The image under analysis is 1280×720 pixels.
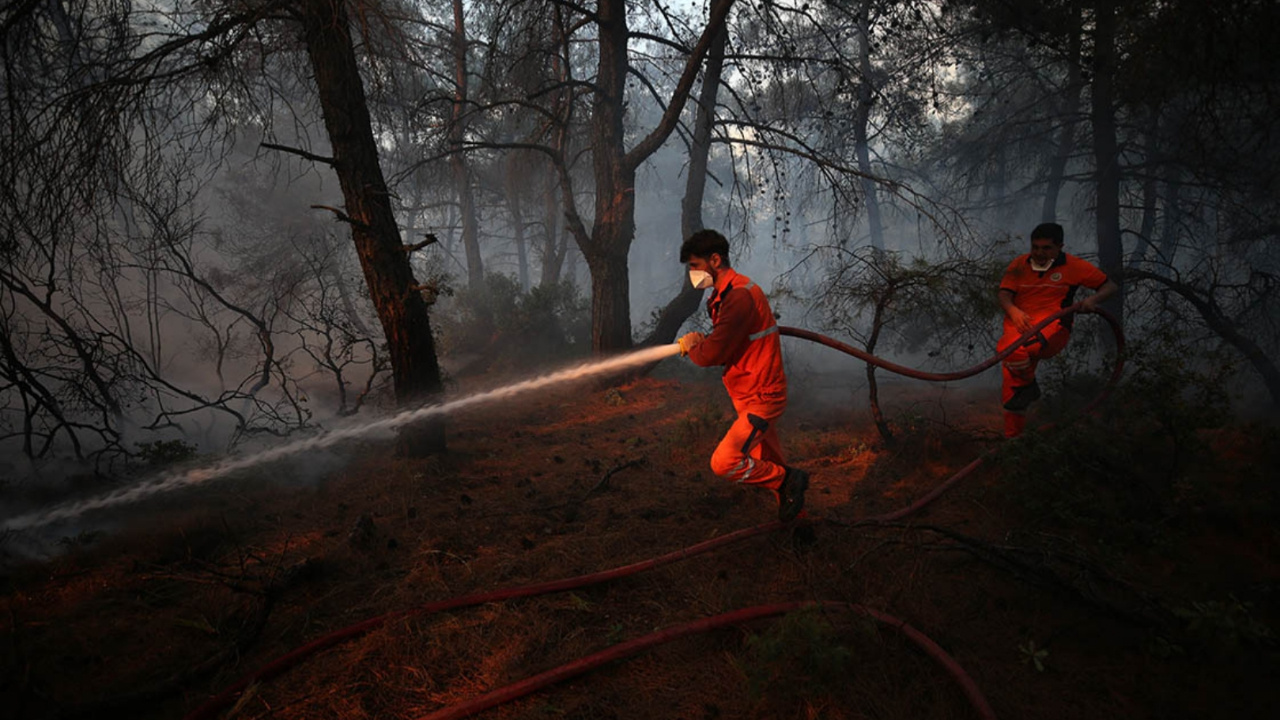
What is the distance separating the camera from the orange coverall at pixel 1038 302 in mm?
5172

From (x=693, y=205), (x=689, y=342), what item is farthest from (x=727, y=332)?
(x=693, y=205)

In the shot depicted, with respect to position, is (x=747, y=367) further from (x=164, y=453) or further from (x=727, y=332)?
(x=164, y=453)

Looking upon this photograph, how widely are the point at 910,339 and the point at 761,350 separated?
40.4ft

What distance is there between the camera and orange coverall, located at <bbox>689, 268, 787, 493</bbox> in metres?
3.71

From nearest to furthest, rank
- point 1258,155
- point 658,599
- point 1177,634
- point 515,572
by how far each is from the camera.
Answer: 1. point 1177,634
2. point 658,599
3. point 515,572
4. point 1258,155

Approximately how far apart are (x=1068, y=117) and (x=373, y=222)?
57.1 ft

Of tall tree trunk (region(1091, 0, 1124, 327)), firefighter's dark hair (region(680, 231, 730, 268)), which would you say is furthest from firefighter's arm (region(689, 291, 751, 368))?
tall tree trunk (region(1091, 0, 1124, 327))

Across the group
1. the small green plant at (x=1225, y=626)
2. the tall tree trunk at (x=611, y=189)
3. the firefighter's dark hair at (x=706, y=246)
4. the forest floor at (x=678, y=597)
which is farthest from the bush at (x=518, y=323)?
the small green plant at (x=1225, y=626)

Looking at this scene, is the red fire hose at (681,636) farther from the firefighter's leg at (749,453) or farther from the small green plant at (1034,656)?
the firefighter's leg at (749,453)

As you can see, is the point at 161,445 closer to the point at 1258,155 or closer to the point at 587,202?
the point at 1258,155

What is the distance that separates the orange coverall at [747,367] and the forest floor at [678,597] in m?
0.64

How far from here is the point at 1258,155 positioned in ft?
29.9

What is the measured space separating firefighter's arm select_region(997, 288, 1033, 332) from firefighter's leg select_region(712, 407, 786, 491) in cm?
301

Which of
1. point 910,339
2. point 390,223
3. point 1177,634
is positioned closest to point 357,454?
point 390,223
